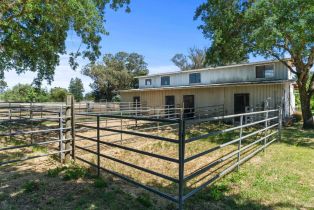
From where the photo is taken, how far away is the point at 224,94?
17.7 m

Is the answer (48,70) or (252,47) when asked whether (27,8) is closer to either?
(48,70)

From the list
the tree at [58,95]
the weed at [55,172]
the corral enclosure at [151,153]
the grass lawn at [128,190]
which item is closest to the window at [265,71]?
the corral enclosure at [151,153]

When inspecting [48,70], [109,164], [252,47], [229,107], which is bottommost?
[109,164]

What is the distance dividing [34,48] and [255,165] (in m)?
10.6

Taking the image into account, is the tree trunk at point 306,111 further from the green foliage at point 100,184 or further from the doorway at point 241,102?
the green foliage at point 100,184

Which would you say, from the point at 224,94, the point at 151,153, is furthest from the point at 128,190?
the point at 224,94

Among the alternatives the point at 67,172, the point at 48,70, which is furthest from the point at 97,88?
the point at 67,172

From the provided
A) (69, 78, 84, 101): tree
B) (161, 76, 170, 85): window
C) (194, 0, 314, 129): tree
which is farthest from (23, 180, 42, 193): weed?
(69, 78, 84, 101): tree

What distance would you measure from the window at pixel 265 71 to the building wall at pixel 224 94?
1572mm

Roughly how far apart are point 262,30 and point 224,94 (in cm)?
855

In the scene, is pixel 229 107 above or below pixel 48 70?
below

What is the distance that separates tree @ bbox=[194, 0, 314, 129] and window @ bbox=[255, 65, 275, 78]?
3.63m

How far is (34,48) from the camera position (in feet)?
35.2

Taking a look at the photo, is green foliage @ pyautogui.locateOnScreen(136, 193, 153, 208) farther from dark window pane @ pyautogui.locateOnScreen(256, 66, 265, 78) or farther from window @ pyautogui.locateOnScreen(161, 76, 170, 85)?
window @ pyautogui.locateOnScreen(161, 76, 170, 85)
